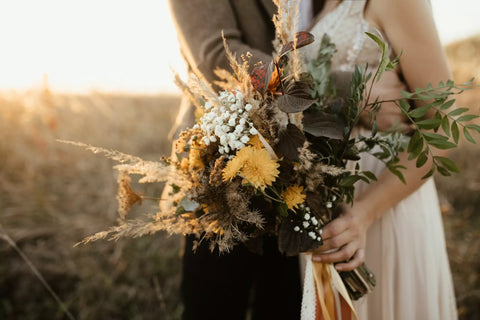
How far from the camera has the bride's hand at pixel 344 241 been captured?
1.01m

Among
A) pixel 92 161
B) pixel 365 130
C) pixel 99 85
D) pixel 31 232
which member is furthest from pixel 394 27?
pixel 99 85

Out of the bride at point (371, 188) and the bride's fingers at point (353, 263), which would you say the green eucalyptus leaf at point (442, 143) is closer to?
the bride at point (371, 188)

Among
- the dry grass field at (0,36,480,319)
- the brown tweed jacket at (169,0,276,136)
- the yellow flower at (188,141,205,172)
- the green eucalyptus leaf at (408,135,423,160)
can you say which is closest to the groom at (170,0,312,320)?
the brown tweed jacket at (169,0,276,136)

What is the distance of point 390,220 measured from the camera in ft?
4.18

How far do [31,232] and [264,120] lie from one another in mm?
2561

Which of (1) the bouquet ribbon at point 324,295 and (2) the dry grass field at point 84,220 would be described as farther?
(2) the dry grass field at point 84,220

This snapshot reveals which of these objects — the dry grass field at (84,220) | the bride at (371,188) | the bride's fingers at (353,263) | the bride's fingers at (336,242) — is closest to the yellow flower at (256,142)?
the bride at (371,188)

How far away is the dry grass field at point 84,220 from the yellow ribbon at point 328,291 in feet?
3.63

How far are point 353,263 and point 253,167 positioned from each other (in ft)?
1.82

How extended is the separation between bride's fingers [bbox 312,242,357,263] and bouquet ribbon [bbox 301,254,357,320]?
0.02m

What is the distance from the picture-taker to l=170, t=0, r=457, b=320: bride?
3.29 feet

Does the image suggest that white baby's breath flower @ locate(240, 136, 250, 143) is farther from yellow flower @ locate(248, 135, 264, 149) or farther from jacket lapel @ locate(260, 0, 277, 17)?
jacket lapel @ locate(260, 0, 277, 17)

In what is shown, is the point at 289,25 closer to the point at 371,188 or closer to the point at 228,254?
the point at 371,188

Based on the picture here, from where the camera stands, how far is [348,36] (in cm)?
114
